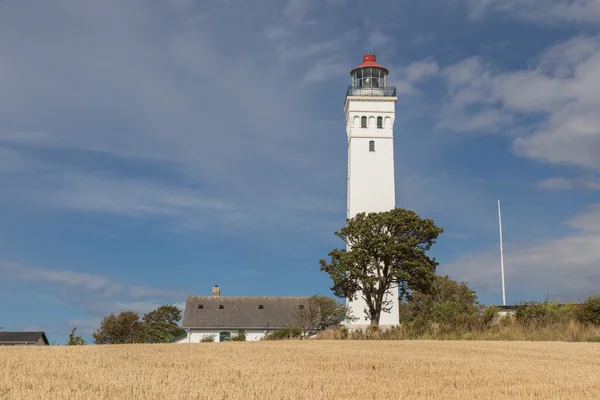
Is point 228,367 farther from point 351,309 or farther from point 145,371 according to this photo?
point 351,309

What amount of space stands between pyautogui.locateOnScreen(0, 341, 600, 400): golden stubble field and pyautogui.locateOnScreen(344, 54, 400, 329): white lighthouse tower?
106 feet

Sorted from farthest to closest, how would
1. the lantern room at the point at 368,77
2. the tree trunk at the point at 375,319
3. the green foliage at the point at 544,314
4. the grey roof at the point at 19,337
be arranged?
the grey roof at the point at 19,337
the lantern room at the point at 368,77
the tree trunk at the point at 375,319
the green foliage at the point at 544,314

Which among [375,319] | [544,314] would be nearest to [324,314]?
[375,319]

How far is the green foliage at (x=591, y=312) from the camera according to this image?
112ft

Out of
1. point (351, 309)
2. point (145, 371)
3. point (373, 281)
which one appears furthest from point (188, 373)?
point (351, 309)

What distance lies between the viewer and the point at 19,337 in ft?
265

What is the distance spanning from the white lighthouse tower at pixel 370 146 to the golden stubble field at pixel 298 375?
32.3 m

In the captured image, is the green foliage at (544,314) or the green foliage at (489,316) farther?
the green foliage at (489,316)

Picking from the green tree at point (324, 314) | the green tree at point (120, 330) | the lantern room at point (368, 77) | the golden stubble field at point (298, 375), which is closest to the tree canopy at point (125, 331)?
the green tree at point (120, 330)

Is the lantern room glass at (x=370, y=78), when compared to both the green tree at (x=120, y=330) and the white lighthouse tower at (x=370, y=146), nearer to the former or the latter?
the white lighthouse tower at (x=370, y=146)

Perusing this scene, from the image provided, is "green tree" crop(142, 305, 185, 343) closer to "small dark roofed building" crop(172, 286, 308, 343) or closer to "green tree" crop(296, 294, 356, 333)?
"small dark roofed building" crop(172, 286, 308, 343)

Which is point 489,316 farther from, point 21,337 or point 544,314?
point 21,337

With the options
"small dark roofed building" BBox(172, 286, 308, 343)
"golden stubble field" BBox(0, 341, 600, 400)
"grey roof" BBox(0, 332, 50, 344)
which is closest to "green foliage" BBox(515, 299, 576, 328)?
"golden stubble field" BBox(0, 341, 600, 400)

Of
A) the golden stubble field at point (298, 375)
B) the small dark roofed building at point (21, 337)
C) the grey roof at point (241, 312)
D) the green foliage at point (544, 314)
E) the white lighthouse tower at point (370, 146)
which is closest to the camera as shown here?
the golden stubble field at point (298, 375)
